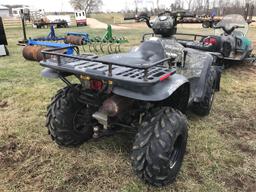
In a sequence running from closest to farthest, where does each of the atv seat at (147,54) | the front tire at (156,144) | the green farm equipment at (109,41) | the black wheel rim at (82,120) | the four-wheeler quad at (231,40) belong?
the front tire at (156,144), the atv seat at (147,54), the black wheel rim at (82,120), the four-wheeler quad at (231,40), the green farm equipment at (109,41)

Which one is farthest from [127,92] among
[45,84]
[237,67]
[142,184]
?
[237,67]

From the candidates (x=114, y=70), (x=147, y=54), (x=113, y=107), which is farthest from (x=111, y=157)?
(x=147, y=54)

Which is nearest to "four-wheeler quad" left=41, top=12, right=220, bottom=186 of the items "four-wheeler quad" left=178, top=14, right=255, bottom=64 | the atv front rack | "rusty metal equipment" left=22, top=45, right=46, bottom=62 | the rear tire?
the atv front rack

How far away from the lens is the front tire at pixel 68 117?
9.53 feet

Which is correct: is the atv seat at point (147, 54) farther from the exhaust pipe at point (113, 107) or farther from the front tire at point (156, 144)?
the front tire at point (156, 144)

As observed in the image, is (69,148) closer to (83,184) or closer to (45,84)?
(83,184)

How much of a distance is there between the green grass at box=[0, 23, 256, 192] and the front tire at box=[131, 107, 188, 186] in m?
0.19

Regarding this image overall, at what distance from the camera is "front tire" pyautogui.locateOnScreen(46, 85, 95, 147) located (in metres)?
2.90

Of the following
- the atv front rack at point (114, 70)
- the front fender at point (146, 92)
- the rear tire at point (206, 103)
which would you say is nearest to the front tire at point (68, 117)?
the atv front rack at point (114, 70)

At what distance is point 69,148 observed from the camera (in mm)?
3143

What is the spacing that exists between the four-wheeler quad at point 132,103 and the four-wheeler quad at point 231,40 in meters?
3.28

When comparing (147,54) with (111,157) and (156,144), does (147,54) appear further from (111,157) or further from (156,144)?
(111,157)

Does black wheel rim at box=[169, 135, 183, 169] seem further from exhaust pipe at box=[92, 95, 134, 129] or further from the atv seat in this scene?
the atv seat

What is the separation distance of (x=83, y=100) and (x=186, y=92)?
3.68 feet
